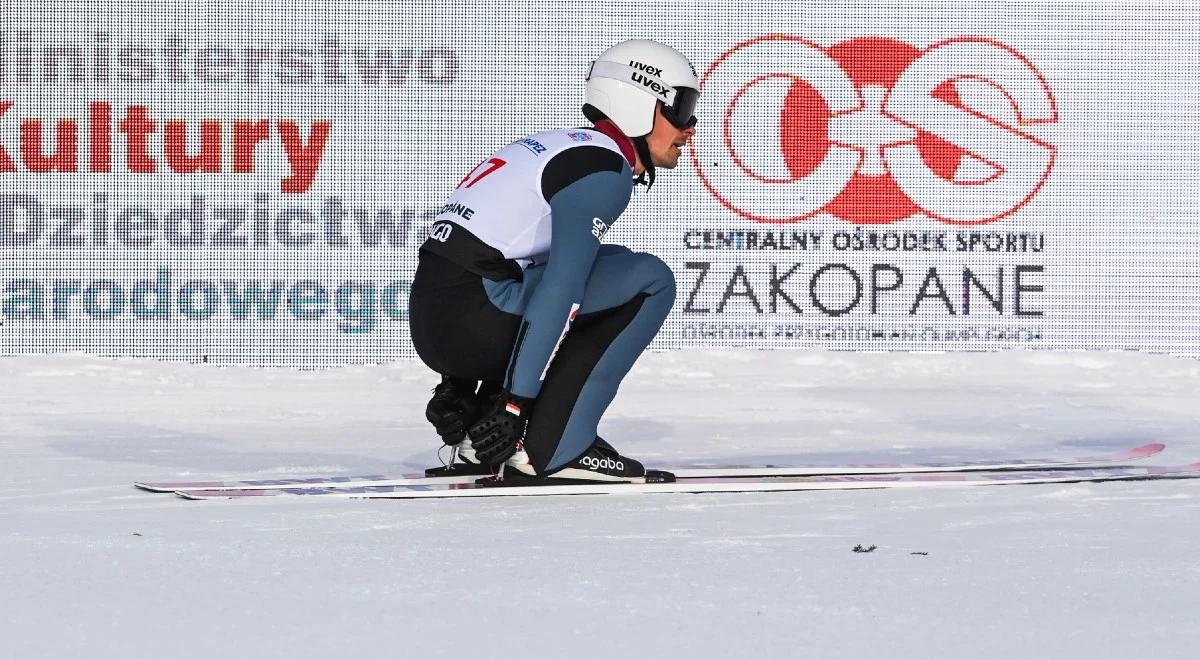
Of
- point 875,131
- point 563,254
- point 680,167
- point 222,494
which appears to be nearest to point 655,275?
point 563,254

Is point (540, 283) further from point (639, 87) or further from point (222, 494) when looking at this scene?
point (222, 494)

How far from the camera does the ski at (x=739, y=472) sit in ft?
11.8

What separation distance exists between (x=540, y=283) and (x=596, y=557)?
3.16 feet

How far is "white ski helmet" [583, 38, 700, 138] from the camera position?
3830 millimetres

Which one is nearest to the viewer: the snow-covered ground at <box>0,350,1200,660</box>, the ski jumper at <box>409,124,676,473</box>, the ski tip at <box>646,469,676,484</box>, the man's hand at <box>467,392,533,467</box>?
the snow-covered ground at <box>0,350,1200,660</box>

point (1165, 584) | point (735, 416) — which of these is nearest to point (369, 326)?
point (735, 416)

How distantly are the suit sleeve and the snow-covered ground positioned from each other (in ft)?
1.02

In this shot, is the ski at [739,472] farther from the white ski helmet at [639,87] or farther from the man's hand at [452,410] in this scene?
the white ski helmet at [639,87]

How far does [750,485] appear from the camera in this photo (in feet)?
Answer: 11.9

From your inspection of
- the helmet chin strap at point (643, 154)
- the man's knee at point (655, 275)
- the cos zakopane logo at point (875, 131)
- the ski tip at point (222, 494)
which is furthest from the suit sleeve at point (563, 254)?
the cos zakopane logo at point (875, 131)

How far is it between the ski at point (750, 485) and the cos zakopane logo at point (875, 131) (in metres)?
3.56

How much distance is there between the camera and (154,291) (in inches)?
283

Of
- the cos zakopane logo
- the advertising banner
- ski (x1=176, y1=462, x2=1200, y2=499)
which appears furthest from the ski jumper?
the cos zakopane logo

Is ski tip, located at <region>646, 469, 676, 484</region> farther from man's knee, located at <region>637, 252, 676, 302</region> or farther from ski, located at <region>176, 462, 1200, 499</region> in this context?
man's knee, located at <region>637, 252, 676, 302</region>
